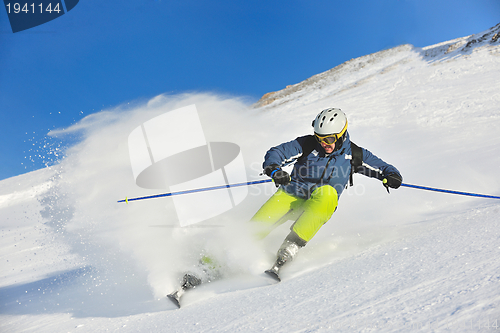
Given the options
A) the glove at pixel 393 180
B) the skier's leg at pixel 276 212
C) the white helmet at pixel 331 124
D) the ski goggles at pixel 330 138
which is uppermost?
the white helmet at pixel 331 124

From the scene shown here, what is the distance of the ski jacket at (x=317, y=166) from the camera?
3217 millimetres

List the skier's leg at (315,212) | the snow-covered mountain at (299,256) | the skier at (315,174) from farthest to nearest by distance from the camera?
the skier at (315,174) < the skier's leg at (315,212) < the snow-covered mountain at (299,256)

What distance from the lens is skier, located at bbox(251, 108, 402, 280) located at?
298cm

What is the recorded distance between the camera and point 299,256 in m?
3.13

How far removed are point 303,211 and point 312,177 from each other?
42 cm

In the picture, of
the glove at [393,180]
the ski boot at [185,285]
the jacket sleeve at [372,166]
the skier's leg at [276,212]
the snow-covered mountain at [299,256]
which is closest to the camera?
the snow-covered mountain at [299,256]

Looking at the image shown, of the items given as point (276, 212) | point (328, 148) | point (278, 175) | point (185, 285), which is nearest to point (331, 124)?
point (328, 148)

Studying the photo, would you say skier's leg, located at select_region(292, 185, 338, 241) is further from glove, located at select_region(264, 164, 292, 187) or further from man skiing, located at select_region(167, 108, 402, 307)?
glove, located at select_region(264, 164, 292, 187)

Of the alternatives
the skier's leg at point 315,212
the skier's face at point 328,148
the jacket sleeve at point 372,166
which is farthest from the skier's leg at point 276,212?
the jacket sleeve at point 372,166

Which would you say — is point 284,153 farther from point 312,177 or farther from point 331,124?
point 331,124

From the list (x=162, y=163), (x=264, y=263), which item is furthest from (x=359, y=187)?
(x=162, y=163)

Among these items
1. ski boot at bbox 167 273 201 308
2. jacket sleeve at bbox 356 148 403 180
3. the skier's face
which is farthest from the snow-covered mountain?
the skier's face

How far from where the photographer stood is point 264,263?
2908mm

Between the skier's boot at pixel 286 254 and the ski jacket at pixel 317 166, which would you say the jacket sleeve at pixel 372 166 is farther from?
the skier's boot at pixel 286 254
